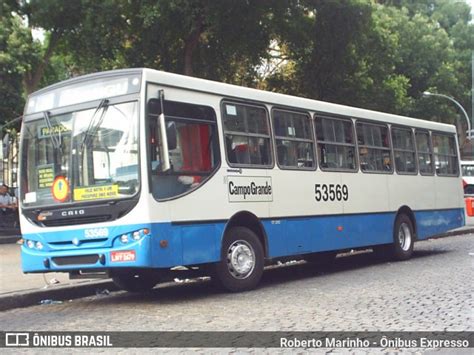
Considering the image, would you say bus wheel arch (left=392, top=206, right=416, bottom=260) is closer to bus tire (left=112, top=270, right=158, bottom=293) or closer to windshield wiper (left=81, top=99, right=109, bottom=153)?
bus tire (left=112, top=270, right=158, bottom=293)

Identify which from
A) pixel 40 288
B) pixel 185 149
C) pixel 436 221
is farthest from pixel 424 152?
pixel 40 288

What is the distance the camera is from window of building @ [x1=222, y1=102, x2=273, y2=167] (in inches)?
358

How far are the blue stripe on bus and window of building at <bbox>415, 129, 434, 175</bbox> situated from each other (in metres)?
3.35

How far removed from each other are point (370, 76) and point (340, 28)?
474cm

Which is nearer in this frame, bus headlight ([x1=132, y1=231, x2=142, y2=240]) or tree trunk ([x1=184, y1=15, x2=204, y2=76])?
bus headlight ([x1=132, y1=231, x2=142, y2=240])

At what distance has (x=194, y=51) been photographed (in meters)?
20.0

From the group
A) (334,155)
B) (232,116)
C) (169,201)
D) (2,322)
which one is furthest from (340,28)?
(2,322)

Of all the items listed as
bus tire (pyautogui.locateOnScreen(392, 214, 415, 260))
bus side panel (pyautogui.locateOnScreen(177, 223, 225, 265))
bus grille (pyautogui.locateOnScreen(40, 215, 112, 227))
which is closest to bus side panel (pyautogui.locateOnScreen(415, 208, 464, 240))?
bus tire (pyautogui.locateOnScreen(392, 214, 415, 260))

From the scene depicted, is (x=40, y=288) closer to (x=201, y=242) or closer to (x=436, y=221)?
(x=201, y=242)

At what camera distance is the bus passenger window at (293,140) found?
393 inches

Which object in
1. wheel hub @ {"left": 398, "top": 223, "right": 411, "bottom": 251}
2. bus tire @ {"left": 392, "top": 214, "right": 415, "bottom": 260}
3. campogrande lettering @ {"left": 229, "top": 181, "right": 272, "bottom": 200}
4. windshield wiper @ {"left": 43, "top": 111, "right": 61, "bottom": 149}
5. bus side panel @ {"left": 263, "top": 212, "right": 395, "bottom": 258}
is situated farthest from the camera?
wheel hub @ {"left": 398, "top": 223, "right": 411, "bottom": 251}

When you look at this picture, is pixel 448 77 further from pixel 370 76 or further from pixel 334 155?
pixel 334 155

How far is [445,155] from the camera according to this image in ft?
49.4

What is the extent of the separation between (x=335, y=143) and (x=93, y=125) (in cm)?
472
